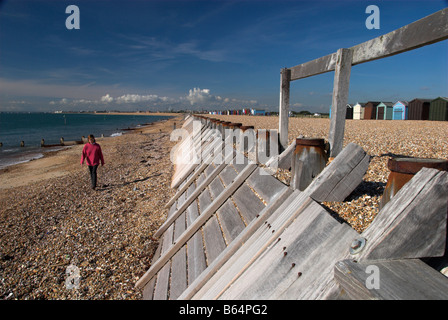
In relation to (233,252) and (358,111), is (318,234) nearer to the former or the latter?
(233,252)

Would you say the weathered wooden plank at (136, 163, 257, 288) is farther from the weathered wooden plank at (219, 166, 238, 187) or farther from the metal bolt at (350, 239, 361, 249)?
the metal bolt at (350, 239, 361, 249)

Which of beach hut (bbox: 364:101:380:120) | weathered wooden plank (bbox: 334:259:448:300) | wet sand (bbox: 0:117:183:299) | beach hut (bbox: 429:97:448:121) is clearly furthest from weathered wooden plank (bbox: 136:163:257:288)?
beach hut (bbox: 364:101:380:120)

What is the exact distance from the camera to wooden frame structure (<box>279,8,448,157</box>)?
7.14 feet

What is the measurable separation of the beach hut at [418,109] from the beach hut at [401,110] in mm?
1223

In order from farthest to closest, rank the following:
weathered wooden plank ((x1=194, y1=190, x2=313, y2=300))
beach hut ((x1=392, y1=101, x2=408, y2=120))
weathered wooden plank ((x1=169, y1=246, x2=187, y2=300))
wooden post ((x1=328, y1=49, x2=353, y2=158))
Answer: beach hut ((x1=392, y1=101, x2=408, y2=120)) → wooden post ((x1=328, y1=49, x2=353, y2=158)) → weathered wooden plank ((x1=169, y1=246, x2=187, y2=300)) → weathered wooden plank ((x1=194, y1=190, x2=313, y2=300))

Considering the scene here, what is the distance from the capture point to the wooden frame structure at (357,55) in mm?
2178

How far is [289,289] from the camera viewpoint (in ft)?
5.17

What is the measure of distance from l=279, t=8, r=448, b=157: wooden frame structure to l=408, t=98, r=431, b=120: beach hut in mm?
43253

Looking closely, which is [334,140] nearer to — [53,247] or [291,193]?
[291,193]

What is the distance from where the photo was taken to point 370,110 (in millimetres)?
49094

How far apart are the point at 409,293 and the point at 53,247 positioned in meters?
6.82

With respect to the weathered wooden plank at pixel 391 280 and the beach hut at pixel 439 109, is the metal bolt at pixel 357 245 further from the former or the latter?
the beach hut at pixel 439 109

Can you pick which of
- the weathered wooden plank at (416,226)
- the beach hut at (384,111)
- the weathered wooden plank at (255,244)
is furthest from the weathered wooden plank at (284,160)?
the beach hut at (384,111)

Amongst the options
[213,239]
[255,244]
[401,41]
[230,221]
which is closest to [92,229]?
[213,239]
